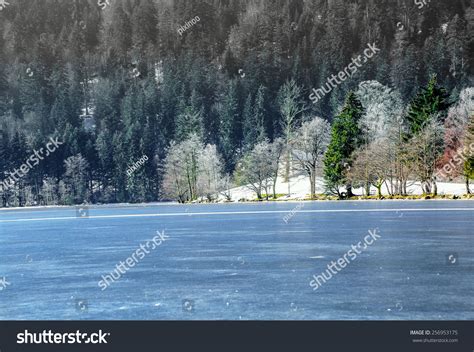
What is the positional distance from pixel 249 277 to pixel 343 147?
7822 centimetres

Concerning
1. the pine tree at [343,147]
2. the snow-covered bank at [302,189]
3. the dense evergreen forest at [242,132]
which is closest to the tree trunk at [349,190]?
the pine tree at [343,147]

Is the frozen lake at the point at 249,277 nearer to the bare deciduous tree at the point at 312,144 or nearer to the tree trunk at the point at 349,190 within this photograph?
the tree trunk at the point at 349,190

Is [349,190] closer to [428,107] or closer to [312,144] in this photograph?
[312,144]

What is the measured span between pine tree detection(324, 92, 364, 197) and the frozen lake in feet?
180

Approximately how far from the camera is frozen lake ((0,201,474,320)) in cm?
2055

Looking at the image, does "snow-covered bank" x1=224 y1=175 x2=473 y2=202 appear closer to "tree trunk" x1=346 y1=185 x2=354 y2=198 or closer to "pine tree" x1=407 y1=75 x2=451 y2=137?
"tree trunk" x1=346 y1=185 x2=354 y2=198

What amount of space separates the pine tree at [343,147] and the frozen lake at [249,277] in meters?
54.8

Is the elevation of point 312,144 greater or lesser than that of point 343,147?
greater

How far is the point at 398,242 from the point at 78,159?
125 meters

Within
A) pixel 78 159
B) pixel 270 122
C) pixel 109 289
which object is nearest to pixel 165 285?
pixel 109 289

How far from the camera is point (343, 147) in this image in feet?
338

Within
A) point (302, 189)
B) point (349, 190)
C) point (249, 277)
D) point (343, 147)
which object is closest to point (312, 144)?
point (302, 189)

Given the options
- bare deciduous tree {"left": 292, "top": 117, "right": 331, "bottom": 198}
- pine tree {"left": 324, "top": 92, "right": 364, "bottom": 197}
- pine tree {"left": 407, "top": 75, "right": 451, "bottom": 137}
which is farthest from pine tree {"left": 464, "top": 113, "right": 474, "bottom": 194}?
bare deciduous tree {"left": 292, "top": 117, "right": 331, "bottom": 198}
